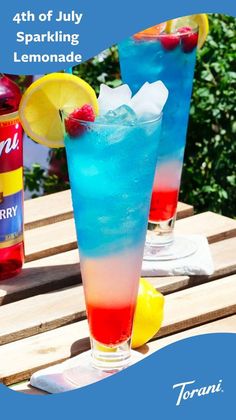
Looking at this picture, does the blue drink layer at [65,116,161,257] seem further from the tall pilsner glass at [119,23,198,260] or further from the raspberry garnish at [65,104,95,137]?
the tall pilsner glass at [119,23,198,260]

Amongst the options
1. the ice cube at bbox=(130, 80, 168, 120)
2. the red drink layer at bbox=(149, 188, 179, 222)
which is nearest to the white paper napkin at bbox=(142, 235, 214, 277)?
the red drink layer at bbox=(149, 188, 179, 222)

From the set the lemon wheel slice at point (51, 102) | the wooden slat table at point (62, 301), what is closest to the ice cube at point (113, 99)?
the lemon wheel slice at point (51, 102)

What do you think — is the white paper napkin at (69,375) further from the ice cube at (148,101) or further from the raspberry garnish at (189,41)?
the raspberry garnish at (189,41)

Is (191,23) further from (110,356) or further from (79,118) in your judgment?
(110,356)

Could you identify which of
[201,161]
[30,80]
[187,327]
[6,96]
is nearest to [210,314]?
[187,327]

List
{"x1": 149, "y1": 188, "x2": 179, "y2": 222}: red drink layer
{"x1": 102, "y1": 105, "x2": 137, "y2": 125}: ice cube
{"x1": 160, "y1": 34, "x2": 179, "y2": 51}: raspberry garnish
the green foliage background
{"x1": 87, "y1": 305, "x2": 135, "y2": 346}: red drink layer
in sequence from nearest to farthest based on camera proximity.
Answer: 1. {"x1": 102, "y1": 105, "x2": 137, "y2": 125}: ice cube
2. {"x1": 87, "y1": 305, "x2": 135, "y2": 346}: red drink layer
3. {"x1": 160, "y1": 34, "x2": 179, "y2": 51}: raspberry garnish
4. {"x1": 149, "y1": 188, "x2": 179, "y2": 222}: red drink layer
5. the green foliage background

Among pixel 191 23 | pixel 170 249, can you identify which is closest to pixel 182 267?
pixel 170 249
